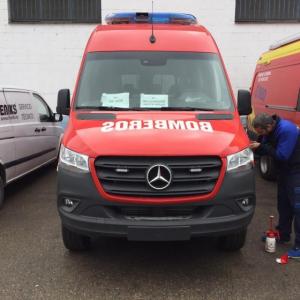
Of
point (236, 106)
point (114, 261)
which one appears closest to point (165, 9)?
point (236, 106)

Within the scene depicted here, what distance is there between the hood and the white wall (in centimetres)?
790

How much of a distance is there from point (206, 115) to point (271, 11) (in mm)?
8647

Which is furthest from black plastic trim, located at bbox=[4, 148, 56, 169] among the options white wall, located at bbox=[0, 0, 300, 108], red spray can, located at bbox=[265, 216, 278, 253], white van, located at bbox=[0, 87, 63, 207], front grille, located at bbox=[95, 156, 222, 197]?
white wall, located at bbox=[0, 0, 300, 108]

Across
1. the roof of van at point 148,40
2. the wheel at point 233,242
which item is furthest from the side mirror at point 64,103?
the wheel at point 233,242

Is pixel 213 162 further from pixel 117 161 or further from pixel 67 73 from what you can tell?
pixel 67 73

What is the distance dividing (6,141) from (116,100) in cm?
240

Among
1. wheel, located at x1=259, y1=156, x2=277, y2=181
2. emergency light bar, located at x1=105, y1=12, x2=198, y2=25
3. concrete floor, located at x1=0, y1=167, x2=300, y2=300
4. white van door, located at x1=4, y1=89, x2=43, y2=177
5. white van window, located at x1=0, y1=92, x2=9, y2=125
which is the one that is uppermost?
emergency light bar, located at x1=105, y1=12, x2=198, y2=25

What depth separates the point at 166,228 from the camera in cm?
365

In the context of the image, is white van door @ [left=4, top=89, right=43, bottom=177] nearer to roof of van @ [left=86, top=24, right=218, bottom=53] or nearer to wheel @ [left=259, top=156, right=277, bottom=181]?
roof of van @ [left=86, top=24, right=218, bottom=53]

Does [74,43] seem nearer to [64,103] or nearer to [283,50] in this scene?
[283,50]

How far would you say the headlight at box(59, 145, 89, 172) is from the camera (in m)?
3.78

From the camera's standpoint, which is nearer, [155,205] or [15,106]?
[155,205]

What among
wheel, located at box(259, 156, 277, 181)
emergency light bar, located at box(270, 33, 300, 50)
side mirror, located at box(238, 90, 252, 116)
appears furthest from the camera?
wheel, located at box(259, 156, 277, 181)

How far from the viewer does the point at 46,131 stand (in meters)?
8.18
